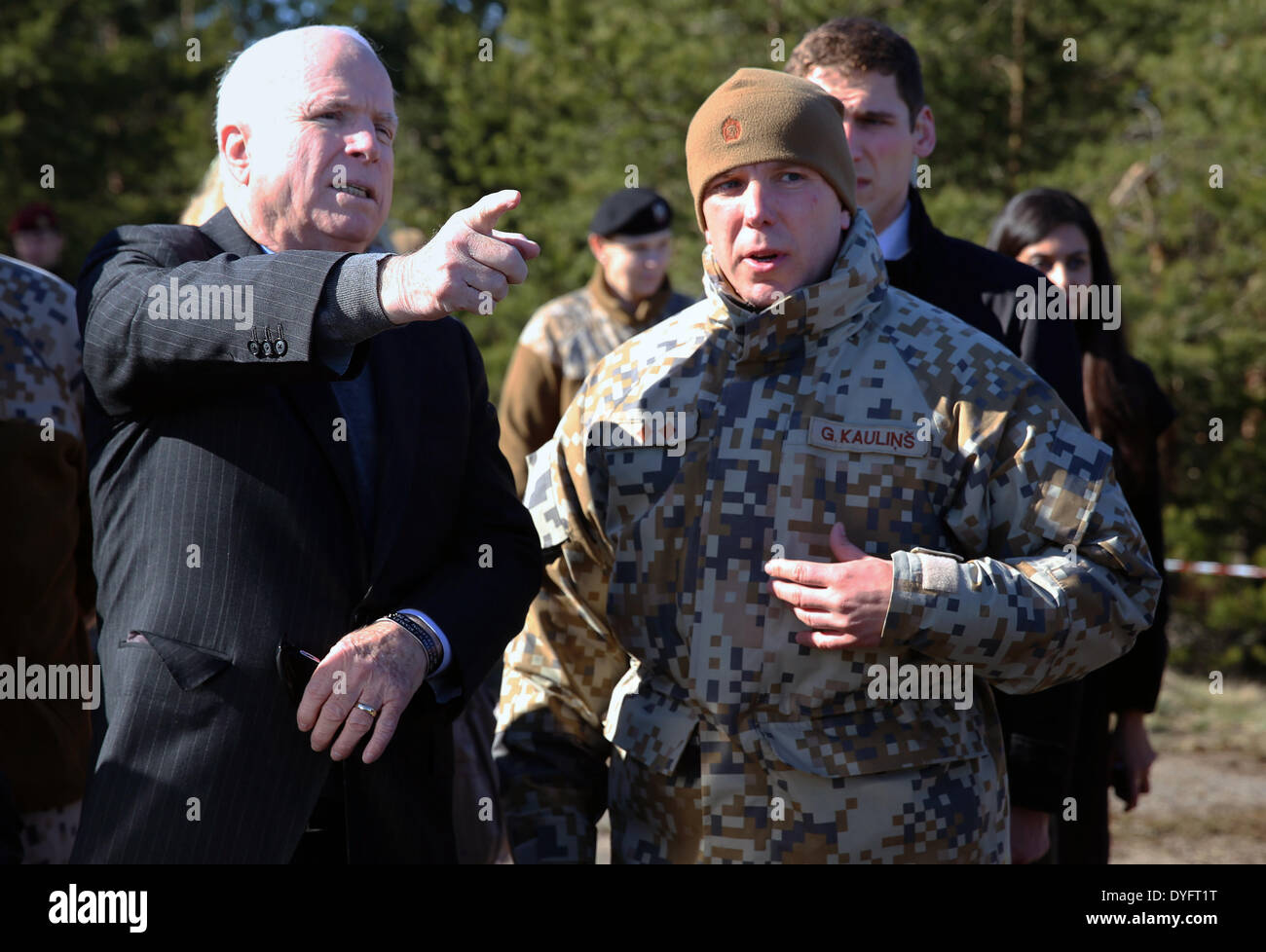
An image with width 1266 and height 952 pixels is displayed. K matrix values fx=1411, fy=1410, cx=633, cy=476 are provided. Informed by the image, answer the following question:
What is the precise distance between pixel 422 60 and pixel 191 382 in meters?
12.4

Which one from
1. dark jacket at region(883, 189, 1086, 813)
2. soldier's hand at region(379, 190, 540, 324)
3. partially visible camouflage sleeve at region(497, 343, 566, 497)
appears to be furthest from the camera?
partially visible camouflage sleeve at region(497, 343, 566, 497)

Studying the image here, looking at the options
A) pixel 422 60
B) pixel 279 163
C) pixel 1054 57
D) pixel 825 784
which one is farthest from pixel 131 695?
pixel 422 60

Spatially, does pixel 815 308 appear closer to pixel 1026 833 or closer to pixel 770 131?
pixel 770 131

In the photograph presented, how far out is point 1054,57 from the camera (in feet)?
37.9

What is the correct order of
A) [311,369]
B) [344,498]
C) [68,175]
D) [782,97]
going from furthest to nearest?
[68,175], [782,97], [344,498], [311,369]

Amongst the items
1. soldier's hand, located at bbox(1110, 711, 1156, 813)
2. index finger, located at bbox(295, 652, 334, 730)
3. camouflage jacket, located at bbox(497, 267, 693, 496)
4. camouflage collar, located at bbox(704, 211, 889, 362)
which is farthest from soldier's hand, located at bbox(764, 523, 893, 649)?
camouflage jacket, located at bbox(497, 267, 693, 496)

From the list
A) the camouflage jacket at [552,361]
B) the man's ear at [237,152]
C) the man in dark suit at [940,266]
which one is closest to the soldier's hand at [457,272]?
the man's ear at [237,152]

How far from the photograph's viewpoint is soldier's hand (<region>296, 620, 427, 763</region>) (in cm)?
213

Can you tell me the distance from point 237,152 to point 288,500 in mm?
613

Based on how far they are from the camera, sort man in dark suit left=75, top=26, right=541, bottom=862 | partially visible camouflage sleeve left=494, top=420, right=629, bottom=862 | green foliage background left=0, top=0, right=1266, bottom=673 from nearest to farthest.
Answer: man in dark suit left=75, top=26, right=541, bottom=862, partially visible camouflage sleeve left=494, top=420, right=629, bottom=862, green foliage background left=0, top=0, right=1266, bottom=673

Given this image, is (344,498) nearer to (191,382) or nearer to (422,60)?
(191,382)

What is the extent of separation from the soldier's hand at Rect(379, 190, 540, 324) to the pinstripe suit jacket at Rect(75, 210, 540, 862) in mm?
153

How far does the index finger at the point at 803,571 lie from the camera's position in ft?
7.56

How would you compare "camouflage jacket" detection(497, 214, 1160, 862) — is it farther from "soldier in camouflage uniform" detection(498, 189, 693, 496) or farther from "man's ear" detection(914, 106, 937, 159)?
"soldier in camouflage uniform" detection(498, 189, 693, 496)
